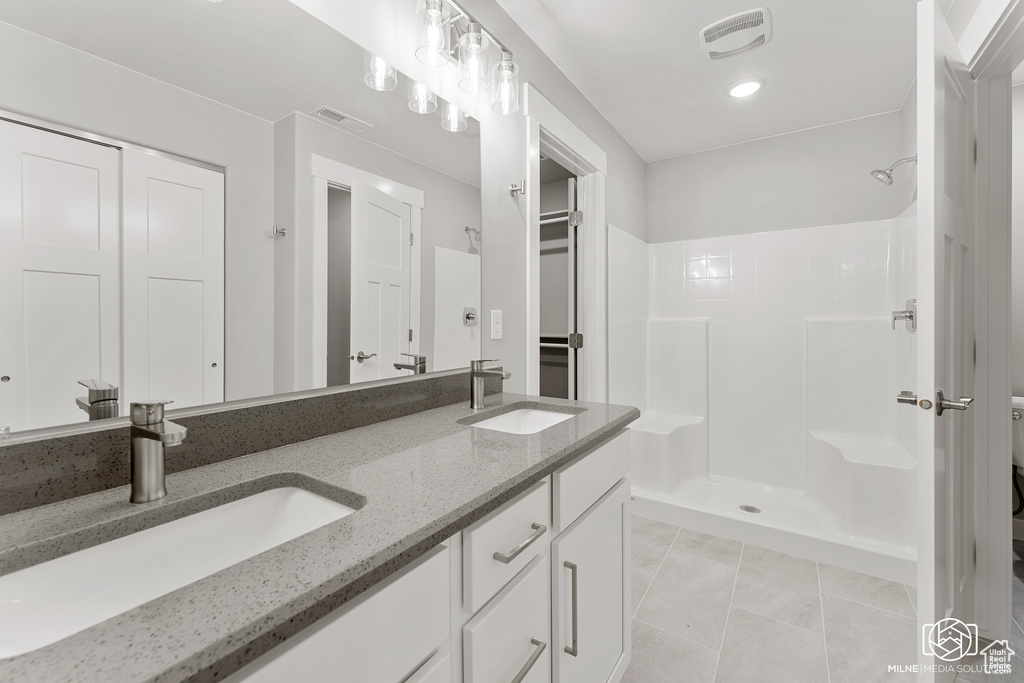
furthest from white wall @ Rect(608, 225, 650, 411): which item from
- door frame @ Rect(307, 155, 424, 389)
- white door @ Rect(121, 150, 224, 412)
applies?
white door @ Rect(121, 150, 224, 412)

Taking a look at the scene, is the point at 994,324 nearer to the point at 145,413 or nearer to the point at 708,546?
the point at 708,546

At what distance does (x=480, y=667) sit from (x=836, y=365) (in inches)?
111

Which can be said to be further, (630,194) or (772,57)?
(630,194)

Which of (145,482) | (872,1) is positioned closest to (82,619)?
(145,482)

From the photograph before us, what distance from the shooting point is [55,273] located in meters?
0.69

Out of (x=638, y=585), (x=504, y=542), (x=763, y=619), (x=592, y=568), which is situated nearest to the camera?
(x=504, y=542)

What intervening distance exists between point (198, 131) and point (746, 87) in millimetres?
2483

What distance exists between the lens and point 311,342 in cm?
109

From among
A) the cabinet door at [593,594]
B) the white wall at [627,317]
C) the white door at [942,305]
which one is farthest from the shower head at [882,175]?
the cabinet door at [593,594]

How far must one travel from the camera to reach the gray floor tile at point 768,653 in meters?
1.46

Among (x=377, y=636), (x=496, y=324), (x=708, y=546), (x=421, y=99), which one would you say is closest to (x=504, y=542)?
(x=377, y=636)

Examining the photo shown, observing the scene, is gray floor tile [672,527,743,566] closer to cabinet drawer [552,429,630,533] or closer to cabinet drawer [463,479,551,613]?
cabinet drawer [552,429,630,533]

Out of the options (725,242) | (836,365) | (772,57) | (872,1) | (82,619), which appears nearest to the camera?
(82,619)

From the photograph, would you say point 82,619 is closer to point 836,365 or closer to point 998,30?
point 998,30
